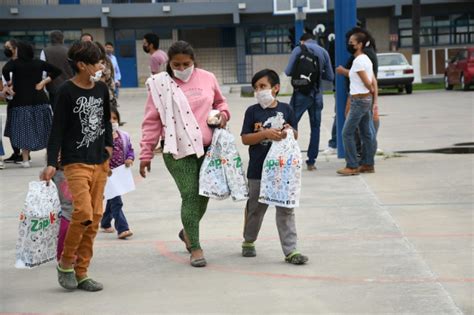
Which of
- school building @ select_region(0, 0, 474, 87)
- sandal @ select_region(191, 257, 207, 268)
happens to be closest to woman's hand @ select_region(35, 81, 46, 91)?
sandal @ select_region(191, 257, 207, 268)

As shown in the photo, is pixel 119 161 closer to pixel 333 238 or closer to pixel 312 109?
pixel 333 238

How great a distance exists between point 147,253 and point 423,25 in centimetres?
3778

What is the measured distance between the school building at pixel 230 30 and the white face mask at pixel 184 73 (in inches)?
1379

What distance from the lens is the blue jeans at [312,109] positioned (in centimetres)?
1148

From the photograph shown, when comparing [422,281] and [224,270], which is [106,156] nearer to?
[224,270]

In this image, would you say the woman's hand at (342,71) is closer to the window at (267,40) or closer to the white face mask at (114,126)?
the white face mask at (114,126)

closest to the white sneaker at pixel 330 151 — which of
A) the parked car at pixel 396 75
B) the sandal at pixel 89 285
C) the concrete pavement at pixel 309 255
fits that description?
the concrete pavement at pixel 309 255

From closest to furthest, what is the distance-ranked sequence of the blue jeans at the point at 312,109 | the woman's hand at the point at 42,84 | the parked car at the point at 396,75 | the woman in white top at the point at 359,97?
the woman in white top at the point at 359,97
the blue jeans at the point at 312,109
the woman's hand at the point at 42,84
the parked car at the point at 396,75

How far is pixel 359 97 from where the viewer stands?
35.1 feet

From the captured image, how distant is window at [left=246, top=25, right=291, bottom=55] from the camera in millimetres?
43131

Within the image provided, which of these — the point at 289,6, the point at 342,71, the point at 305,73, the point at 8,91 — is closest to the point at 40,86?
the point at 8,91

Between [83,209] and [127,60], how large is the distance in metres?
37.4

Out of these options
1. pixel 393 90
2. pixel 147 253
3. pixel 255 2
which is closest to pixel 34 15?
pixel 255 2

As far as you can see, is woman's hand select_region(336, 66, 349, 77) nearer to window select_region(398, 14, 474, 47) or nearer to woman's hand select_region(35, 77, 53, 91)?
woman's hand select_region(35, 77, 53, 91)
